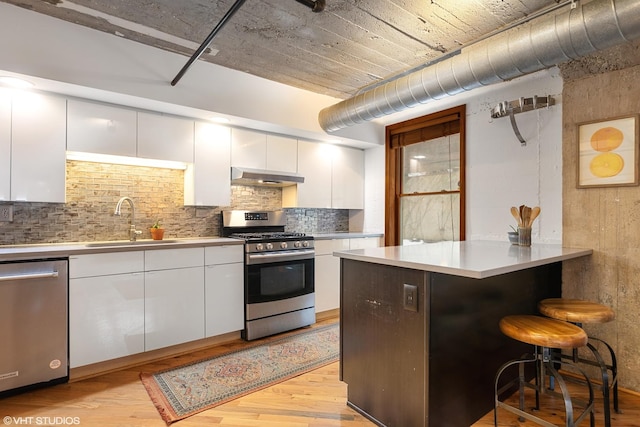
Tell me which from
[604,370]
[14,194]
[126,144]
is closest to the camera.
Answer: [604,370]

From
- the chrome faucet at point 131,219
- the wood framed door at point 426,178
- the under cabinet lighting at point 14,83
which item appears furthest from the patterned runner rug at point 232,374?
the under cabinet lighting at point 14,83

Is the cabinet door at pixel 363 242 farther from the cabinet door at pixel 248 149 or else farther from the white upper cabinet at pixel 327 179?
the cabinet door at pixel 248 149

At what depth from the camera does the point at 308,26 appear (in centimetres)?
245

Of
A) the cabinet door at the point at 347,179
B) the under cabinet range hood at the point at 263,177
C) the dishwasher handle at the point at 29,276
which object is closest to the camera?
the dishwasher handle at the point at 29,276

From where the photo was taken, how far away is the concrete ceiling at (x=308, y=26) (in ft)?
7.19

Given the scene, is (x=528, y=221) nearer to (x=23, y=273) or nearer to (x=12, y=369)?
(x=23, y=273)

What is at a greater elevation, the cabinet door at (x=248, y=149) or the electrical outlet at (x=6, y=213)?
the cabinet door at (x=248, y=149)

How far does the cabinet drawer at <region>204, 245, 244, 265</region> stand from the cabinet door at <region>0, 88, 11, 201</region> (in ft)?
4.82

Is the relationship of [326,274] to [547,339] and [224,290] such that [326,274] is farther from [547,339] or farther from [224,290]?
[547,339]

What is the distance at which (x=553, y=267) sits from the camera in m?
2.64

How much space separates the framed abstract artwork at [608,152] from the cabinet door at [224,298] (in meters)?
3.01

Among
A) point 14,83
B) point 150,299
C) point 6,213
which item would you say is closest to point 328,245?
point 150,299

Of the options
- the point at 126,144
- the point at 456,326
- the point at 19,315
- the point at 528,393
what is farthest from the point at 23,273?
the point at 528,393

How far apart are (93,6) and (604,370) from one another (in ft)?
12.3
